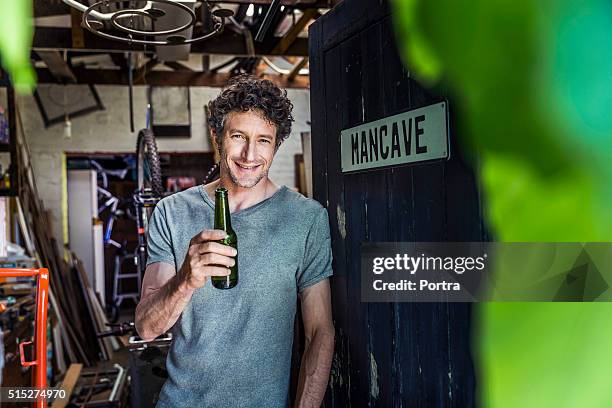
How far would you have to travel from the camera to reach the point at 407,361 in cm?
140

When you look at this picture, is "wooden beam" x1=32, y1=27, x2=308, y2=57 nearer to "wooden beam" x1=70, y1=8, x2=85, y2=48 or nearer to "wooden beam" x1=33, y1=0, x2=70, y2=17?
"wooden beam" x1=70, y1=8, x2=85, y2=48

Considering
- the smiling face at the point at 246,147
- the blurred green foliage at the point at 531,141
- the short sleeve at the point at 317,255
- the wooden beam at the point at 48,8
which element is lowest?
the short sleeve at the point at 317,255

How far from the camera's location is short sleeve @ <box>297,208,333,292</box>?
1.77 metres

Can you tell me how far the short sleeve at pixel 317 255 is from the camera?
5.82 ft

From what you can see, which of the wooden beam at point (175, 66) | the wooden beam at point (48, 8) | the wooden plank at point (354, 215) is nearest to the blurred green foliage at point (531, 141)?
the wooden plank at point (354, 215)

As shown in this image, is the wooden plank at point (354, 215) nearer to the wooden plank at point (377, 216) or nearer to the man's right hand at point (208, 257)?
the wooden plank at point (377, 216)

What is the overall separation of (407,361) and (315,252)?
1.61ft

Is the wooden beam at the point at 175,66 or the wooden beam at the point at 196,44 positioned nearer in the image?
the wooden beam at the point at 196,44

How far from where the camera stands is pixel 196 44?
4.83 m

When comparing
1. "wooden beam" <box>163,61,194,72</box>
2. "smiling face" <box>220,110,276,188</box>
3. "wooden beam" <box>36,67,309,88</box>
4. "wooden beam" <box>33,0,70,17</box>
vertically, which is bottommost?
"smiling face" <box>220,110,276,188</box>

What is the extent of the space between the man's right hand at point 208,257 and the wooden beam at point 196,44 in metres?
3.11

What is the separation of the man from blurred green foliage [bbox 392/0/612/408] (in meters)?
1.55

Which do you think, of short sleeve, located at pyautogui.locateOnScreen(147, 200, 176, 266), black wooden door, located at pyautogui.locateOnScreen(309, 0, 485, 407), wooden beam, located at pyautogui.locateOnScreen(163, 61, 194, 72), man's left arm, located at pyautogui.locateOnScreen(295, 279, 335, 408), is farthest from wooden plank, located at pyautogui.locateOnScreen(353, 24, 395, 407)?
wooden beam, located at pyautogui.locateOnScreen(163, 61, 194, 72)

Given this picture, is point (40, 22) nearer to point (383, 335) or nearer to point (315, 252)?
point (315, 252)
